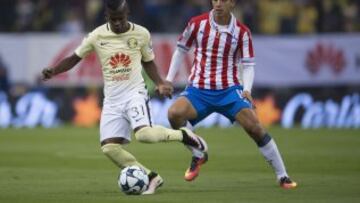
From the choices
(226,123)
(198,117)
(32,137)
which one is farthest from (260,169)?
(226,123)

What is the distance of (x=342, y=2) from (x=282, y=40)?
92.1 inches

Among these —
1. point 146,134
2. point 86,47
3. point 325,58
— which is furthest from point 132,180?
point 325,58

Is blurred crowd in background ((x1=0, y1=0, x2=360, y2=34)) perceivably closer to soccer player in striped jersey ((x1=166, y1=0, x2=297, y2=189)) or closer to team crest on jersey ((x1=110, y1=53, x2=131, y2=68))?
soccer player in striped jersey ((x1=166, y1=0, x2=297, y2=189))

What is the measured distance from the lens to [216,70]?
13242 millimetres

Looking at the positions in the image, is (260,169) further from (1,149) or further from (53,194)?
(1,149)

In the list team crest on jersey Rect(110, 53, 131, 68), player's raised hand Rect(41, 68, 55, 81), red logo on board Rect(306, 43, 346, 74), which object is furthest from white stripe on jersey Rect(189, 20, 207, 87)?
red logo on board Rect(306, 43, 346, 74)

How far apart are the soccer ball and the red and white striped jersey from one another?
6.29ft

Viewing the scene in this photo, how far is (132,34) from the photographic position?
40.3ft

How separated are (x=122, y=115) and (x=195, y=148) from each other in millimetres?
909

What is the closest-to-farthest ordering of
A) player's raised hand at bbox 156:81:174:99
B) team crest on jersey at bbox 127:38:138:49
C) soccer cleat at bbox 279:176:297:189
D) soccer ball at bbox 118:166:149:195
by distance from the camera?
1. soccer ball at bbox 118:166:149:195
2. player's raised hand at bbox 156:81:174:99
3. team crest on jersey at bbox 127:38:138:49
4. soccer cleat at bbox 279:176:297:189

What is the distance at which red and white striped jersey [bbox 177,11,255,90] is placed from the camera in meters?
13.2

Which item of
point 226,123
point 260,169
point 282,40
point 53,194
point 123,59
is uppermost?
point 123,59

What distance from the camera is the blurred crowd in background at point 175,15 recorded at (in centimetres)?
2658

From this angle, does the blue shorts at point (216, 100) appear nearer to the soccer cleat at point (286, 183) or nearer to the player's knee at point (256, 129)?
the player's knee at point (256, 129)
